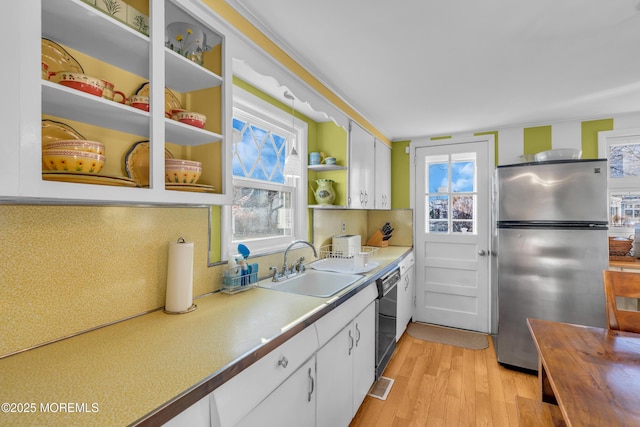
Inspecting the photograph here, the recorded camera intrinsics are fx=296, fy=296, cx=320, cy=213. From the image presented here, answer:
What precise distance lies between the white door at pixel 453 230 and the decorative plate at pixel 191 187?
296cm

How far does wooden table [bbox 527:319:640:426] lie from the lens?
31.9 inches

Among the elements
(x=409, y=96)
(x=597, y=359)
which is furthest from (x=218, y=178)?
(x=409, y=96)

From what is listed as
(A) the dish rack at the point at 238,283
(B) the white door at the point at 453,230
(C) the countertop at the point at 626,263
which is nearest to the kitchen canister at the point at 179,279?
(A) the dish rack at the point at 238,283

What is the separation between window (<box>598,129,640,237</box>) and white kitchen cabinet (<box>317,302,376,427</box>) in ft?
8.67

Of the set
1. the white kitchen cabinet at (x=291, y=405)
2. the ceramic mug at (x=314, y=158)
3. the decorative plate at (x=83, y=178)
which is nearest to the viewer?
the decorative plate at (x=83, y=178)

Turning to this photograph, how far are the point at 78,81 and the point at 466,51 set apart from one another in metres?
1.85

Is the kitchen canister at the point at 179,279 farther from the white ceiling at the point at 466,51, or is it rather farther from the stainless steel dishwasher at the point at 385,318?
the stainless steel dishwasher at the point at 385,318

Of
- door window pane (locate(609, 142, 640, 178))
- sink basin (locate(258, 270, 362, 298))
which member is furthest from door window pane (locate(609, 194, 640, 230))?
sink basin (locate(258, 270, 362, 298))

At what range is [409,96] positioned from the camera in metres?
2.39

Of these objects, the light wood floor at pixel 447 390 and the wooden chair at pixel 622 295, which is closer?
the wooden chair at pixel 622 295

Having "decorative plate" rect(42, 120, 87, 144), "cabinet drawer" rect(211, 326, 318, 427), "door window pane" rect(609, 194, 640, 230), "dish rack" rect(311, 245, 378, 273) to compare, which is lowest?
"cabinet drawer" rect(211, 326, 318, 427)

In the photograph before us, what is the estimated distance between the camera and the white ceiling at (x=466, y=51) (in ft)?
4.48

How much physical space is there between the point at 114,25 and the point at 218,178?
58 centimetres

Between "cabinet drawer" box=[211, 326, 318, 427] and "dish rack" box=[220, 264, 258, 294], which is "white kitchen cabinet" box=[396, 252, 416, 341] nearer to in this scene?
"dish rack" box=[220, 264, 258, 294]
